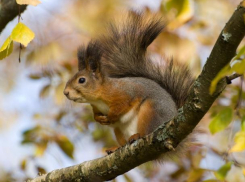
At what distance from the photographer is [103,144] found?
468 cm

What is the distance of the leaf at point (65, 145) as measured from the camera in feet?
10.8

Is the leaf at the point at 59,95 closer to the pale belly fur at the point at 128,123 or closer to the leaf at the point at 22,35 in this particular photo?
the pale belly fur at the point at 128,123

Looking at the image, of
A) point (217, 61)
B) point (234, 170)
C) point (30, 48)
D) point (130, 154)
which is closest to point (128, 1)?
point (30, 48)

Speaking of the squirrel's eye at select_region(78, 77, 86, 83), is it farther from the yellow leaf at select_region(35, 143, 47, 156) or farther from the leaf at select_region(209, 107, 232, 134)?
the leaf at select_region(209, 107, 232, 134)

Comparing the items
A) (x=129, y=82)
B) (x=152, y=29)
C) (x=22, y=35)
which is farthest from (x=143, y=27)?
(x=22, y=35)

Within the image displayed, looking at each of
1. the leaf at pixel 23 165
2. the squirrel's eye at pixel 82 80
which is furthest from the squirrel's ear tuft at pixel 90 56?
the leaf at pixel 23 165

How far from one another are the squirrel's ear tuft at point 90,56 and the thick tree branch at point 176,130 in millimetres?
833

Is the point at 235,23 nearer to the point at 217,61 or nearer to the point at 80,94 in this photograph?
the point at 217,61

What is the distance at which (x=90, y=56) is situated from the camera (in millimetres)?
3002

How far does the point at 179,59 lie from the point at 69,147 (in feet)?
3.46

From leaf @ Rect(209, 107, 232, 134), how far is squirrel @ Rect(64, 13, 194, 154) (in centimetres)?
71

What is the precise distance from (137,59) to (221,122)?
1.21m

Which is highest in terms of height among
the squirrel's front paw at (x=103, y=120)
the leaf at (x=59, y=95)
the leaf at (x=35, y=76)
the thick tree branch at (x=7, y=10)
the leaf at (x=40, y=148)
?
the thick tree branch at (x=7, y=10)

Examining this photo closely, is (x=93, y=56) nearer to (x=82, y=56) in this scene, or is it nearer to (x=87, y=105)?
(x=82, y=56)
